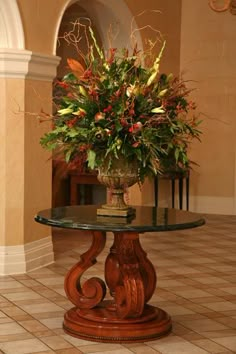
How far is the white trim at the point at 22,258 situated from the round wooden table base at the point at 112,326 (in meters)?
2.08

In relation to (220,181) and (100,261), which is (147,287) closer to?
(100,261)

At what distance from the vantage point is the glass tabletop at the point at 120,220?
A: 16.5 ft

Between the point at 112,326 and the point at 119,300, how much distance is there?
18 cm

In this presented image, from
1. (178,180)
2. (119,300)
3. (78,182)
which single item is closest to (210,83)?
(178,180)

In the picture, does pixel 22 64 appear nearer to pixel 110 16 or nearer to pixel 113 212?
pixel 113 212

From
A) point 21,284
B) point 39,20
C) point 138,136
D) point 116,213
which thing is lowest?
point 21,284

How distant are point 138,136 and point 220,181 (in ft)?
23.9

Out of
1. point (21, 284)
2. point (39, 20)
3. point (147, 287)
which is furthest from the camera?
point (39, 20)

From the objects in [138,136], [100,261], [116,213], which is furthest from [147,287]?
[100,261]

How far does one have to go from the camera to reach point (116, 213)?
5.40 metres

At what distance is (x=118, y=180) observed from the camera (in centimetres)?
536

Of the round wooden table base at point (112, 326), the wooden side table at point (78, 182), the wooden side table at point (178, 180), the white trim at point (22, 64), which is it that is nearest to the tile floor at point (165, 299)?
the round wooden table base at point (112, 326)

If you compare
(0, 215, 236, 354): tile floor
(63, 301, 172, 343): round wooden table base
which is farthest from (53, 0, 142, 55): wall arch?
(63, 301, 172, 343): round wooden table base

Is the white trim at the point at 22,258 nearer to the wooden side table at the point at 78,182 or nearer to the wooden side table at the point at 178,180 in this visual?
the wooden side table at the point at 78,182
